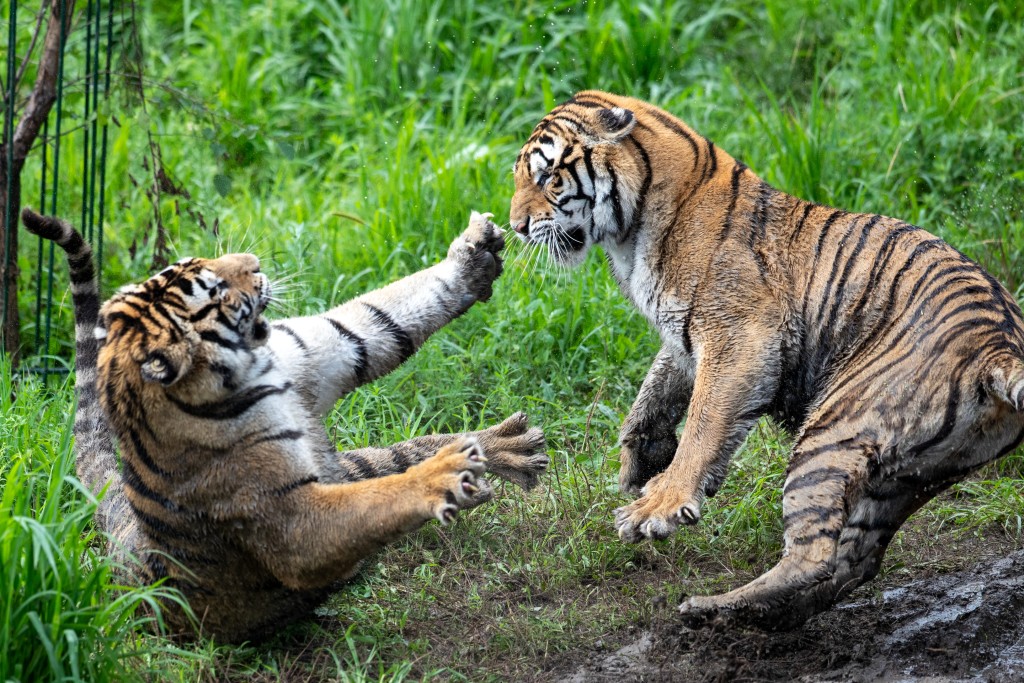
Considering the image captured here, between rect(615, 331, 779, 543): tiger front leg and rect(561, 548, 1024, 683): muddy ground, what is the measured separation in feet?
1.20

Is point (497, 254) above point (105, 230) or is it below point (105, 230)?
above

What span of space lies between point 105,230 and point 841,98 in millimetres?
4178

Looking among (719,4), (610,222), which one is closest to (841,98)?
(719,4)

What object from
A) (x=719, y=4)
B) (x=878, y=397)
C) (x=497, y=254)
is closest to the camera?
(x=878, y=397)

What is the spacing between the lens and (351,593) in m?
4.03

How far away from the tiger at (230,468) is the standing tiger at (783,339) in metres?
0.84

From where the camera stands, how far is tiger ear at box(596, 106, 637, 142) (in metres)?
4.18

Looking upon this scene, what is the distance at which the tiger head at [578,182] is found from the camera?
416 cm

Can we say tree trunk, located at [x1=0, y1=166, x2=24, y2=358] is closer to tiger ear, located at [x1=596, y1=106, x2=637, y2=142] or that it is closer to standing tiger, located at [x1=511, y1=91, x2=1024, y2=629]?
standing tiger, located at [x1=511, y1=91, x2=1024, y2=629]

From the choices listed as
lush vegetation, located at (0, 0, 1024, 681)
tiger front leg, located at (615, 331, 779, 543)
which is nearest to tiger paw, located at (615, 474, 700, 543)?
tiger front leg, located at (615, 331, 779, 543)

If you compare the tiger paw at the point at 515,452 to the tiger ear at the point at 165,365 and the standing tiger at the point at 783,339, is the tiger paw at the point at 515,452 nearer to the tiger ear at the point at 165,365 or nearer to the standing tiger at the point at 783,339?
the standing tiger at the point at 783,339

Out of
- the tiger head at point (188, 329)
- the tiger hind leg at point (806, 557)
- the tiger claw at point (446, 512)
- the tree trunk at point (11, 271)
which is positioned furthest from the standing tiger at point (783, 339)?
the tree trunk at point (11, 271)

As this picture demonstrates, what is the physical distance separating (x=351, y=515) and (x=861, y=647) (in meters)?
1.59

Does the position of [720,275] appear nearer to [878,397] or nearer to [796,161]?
[878,397]
